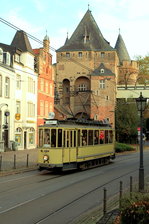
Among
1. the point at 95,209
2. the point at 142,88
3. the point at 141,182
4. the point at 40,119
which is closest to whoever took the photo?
the point at 95,209

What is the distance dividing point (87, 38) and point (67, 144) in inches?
2328

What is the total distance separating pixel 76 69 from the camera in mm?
73375

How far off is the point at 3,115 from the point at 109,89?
114 ft

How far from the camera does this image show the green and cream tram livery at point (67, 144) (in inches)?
761

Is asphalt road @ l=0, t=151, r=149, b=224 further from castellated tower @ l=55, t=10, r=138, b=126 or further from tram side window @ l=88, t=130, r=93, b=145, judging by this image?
castellated tower @ l=55, t=10, r=138, b=126

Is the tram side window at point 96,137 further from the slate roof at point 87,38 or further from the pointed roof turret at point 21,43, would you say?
the slate roof at point 87,38

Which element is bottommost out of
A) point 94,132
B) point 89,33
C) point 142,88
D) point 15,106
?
point 94,132

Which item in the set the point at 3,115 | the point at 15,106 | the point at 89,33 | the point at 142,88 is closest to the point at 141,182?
the point at 3,115

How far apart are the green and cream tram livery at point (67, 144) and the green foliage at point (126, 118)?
39.0m

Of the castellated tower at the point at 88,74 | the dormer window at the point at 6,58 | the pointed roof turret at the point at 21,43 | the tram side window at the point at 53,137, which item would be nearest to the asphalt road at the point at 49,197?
the tram side window at the point at 53,137

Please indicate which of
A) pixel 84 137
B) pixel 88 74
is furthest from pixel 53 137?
pixel 88 74

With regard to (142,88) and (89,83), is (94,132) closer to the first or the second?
(142,88)

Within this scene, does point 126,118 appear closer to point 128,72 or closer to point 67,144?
point 128,72

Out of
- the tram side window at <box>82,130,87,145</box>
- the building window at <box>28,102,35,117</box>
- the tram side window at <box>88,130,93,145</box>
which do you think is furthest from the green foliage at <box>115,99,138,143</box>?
the tram side window at <box>82,130,87,145</box>
